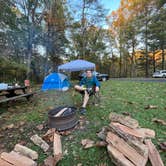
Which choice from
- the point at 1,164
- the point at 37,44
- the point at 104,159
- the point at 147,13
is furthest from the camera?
the point at 147,13

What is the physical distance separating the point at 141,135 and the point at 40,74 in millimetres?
11690

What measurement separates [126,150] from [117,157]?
0.48 ft

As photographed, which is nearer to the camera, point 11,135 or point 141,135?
point 141,135

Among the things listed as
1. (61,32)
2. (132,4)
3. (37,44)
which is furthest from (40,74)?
(132,4)

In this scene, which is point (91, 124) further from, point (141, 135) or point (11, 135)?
point (11, 135)

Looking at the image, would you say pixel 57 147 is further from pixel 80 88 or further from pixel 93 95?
pixel 93 95

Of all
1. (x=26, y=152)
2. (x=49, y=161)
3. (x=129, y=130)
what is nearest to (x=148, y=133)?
(x=129, y=130)

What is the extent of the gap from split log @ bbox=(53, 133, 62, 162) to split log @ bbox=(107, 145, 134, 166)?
2.09 ft

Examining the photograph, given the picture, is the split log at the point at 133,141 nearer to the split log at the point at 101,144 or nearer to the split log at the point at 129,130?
the split log at the point at 129,130

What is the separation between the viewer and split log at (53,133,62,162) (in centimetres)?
189

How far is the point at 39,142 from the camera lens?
2.24 m

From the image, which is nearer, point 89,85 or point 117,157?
point 117,157

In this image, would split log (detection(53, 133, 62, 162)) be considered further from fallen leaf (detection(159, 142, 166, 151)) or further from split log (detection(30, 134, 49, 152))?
fallen leaf (detection(159, 142, 166, 151))

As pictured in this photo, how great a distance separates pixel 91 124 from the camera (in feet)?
9.04
